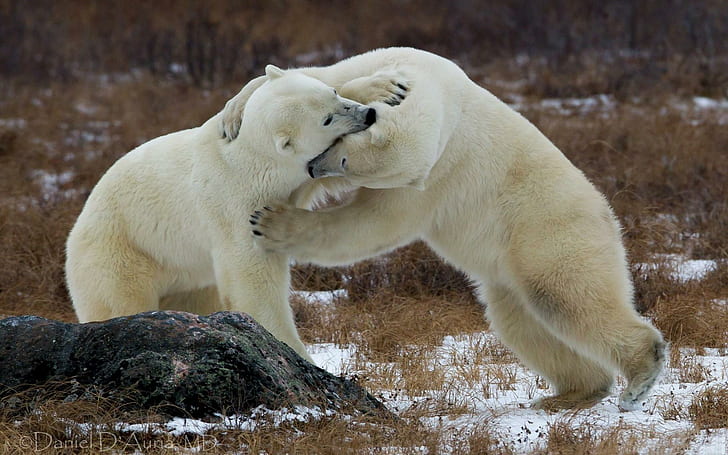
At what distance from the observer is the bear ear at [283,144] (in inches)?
131

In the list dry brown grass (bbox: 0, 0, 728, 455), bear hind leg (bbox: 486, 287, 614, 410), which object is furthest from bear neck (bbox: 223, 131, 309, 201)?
bear hind leg (bbox: 486, 287, 614, 410)

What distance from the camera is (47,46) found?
541 inches

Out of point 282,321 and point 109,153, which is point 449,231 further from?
point 109,153

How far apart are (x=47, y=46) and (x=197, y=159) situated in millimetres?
11092

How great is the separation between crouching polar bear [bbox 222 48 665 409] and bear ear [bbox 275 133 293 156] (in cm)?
12

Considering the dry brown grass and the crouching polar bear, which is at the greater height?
the crouching polar bear

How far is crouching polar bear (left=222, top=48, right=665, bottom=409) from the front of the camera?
3400 millimetres

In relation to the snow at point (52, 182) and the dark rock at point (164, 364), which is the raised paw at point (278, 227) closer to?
the dark rock at point (164, 364)

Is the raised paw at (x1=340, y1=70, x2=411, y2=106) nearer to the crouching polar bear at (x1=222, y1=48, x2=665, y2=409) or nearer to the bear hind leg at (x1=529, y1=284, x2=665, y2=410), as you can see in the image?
the crouching polar bear at (x1=222, y1=48, x2=665, y2=409)

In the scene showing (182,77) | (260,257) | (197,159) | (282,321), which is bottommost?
(182,77)

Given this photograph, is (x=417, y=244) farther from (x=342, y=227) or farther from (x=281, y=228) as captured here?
(x=281, y=228)

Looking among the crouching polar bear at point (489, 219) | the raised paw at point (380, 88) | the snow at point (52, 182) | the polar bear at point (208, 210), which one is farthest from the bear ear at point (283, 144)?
the snow at point (52, 182)

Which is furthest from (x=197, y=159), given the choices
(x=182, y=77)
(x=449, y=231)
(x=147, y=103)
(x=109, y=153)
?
(x=182, y=77)

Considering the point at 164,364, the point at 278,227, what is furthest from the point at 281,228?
the point at 164,364
